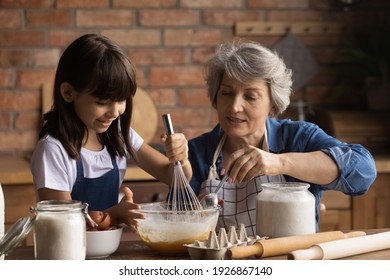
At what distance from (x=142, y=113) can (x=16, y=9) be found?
70 centimetres

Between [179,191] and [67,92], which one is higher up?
[67,92]

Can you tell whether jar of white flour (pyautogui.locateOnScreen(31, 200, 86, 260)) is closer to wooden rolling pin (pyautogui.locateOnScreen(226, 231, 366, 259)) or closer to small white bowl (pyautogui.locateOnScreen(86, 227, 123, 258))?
small white bowl (pyautogui.locateOnScreen(86, 227, 123, 258))

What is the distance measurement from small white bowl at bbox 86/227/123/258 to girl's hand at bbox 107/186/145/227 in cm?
4

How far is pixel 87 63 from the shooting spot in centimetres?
187

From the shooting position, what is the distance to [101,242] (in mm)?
1564

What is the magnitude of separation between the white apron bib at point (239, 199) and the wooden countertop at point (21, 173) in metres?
0.85

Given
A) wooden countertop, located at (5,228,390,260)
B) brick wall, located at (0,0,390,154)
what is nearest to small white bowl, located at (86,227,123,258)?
wooden countertop, located at (5,228,390,260)

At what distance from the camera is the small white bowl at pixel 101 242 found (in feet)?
5.11

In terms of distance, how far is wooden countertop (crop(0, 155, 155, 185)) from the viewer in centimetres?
284

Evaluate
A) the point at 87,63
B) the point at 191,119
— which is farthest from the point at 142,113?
the point at 87,63

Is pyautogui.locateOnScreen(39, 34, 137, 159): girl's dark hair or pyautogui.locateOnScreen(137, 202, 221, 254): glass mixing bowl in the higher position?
pyautogui.locateOnScreen(39, 34, 137, 159): girl's dark hair

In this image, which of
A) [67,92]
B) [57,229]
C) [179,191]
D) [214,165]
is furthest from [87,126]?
[57,229]

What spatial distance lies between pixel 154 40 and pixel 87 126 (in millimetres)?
1508

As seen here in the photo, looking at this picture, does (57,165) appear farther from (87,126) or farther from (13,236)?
(13,236)
